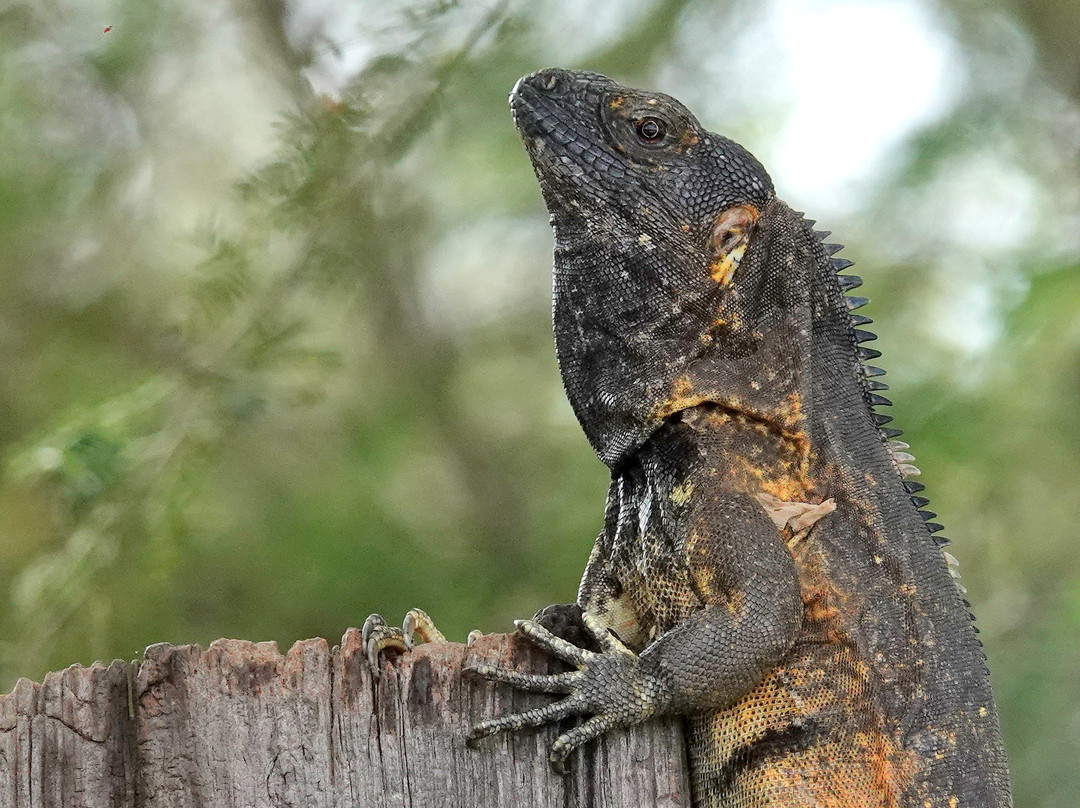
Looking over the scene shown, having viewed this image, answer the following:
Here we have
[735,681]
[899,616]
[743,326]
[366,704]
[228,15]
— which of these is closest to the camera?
[366,704]

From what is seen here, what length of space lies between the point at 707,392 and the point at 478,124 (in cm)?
365

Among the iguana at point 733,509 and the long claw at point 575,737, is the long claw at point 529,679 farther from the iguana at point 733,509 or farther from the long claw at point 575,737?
the long claw at point 575,737

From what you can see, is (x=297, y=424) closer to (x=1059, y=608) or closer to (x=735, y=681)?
(x=735, y=681)

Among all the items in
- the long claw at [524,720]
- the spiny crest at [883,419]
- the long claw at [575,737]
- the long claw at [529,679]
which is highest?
the spiny crest at [883,419]

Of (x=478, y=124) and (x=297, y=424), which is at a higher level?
(x=478, y=124)

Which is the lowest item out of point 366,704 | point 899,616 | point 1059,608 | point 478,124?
point 366,704

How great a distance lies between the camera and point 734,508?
13.9ft

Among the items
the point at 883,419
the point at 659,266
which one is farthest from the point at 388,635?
the point at 883,419

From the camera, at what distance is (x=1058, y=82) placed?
8023 millimetres

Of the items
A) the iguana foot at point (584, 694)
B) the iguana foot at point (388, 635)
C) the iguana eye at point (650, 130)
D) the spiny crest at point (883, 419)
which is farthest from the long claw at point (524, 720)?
the iguana eye at point (650, 130)

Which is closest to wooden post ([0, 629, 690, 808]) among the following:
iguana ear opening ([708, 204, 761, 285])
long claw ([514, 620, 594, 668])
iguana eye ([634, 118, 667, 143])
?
long claw ([514, 620, 594, 668])

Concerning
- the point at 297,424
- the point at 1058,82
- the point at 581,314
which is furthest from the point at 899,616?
the point at 1058,82

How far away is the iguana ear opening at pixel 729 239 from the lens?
15.2 feet

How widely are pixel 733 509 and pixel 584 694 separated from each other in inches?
35.5
